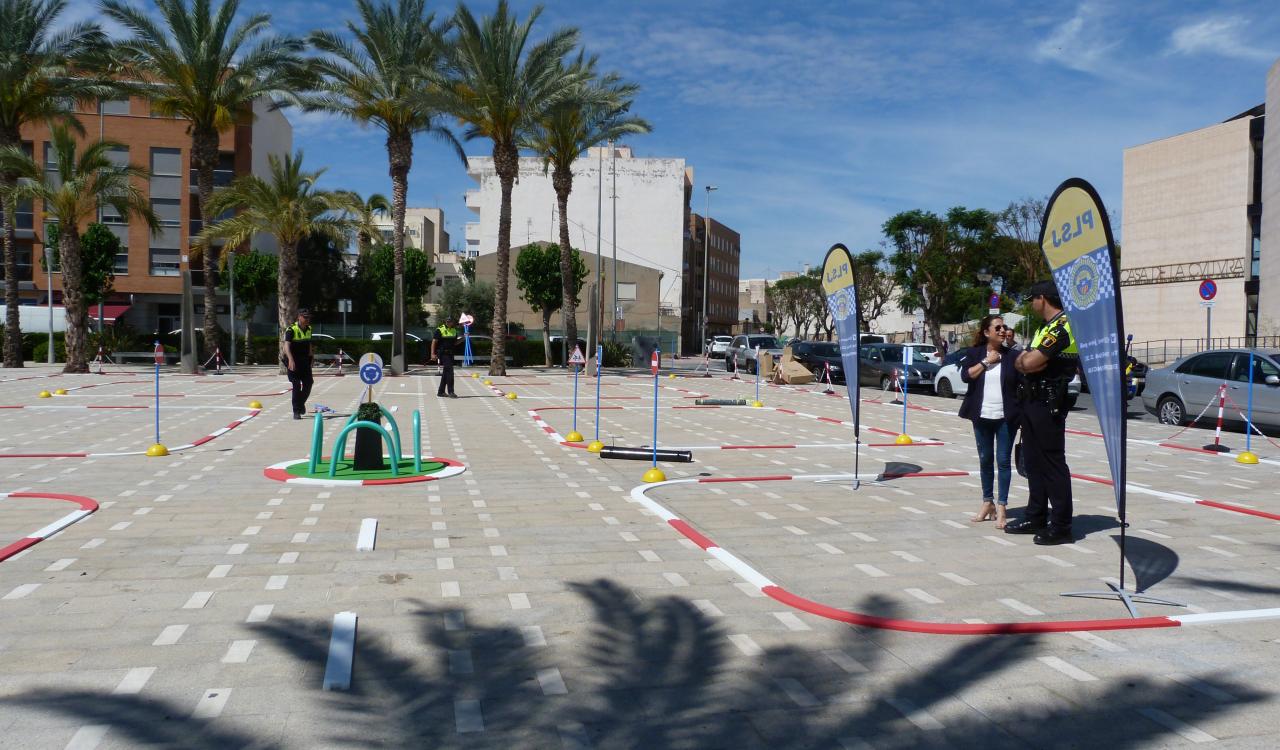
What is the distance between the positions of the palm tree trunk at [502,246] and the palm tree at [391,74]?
2494 mm

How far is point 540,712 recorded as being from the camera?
3668 millimetres

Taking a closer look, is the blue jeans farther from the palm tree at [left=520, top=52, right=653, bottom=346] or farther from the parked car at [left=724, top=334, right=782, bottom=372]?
the parked car at [left=724, top=334, right=782, bottom=372]

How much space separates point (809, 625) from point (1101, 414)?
2067 mm

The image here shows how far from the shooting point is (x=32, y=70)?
2869cm

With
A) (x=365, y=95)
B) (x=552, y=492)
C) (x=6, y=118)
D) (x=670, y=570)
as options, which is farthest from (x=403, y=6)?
(x=670, y=570)

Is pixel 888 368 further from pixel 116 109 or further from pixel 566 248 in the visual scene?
pixel 116 109

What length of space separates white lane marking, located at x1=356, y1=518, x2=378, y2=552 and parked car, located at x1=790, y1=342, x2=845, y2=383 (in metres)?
25.3

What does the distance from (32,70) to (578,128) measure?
1752 centimetres

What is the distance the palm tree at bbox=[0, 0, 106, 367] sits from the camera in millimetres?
28188

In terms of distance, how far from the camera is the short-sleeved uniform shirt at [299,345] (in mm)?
15089

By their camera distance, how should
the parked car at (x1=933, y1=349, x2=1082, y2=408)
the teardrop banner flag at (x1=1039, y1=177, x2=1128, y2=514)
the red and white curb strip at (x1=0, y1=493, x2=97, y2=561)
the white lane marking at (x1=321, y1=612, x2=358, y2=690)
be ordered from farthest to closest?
1. the parked car at (x1=933, y1=349, x2=1082, y2=408)
2. the red and white curb strip at (x1=0, y1=493, x2=97, y2=561)
3. the teardrop banner flag at (x1=1039, y1=177, x2=1128, y2=514)
4. the white lane marking at (x1=321, y1=612, x2=358, y2=690)

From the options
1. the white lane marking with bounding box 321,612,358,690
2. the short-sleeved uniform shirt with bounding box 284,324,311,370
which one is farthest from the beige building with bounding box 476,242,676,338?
the white lane marking with bounding box 321,612,358,690

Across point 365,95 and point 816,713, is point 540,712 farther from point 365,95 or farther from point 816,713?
A: point 365,95

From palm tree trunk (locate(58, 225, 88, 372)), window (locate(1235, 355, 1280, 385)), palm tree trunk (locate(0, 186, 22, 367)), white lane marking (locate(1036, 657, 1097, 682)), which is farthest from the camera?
palm tree trunk (locate(0, 186, 22, 367))
